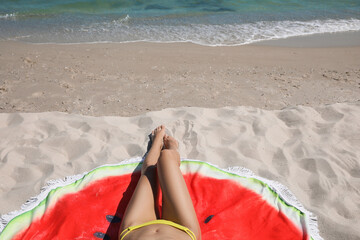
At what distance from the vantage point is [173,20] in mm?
9086

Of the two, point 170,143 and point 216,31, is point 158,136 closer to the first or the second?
point 170,143

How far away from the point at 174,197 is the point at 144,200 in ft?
0.79

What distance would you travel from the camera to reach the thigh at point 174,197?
6.95 feet

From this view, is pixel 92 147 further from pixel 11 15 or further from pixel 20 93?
pixel 11 15

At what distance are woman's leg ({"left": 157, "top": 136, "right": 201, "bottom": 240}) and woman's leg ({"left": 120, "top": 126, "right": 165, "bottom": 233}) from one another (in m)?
0.11

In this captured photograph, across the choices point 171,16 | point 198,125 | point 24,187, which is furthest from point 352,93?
point 171,16

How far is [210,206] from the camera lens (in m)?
2.59

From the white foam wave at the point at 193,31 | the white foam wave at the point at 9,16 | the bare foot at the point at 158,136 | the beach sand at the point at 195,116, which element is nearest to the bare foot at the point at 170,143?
the bare foot at the point at 158,136

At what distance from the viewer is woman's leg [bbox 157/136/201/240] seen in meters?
Result: 2.12

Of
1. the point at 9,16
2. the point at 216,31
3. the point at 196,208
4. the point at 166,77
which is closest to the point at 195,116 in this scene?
the point at 196,208

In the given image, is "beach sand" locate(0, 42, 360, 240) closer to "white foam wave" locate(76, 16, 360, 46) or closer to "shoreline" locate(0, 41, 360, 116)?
"shoreline" locate(0, 41, 360, 116)

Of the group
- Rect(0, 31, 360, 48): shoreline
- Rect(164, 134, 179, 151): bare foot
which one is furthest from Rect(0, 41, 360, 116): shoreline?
Rect(164, 134, 179, 151): bare foot

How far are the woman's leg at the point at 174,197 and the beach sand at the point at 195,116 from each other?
0.73m

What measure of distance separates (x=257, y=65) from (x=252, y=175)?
3.25 meters
